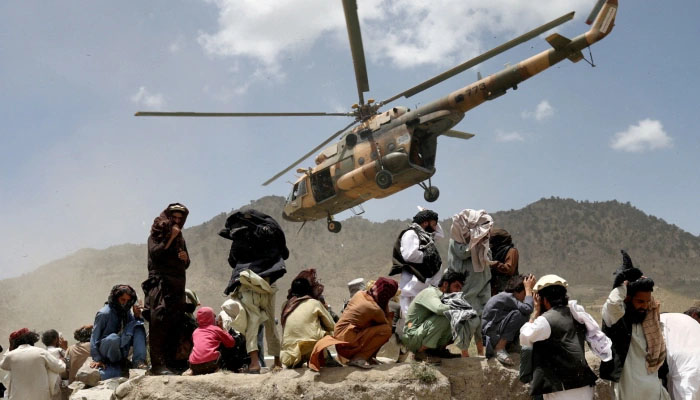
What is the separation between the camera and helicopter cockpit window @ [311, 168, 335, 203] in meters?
17.8

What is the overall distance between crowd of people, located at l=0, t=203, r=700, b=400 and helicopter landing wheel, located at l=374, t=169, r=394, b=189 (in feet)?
31.4

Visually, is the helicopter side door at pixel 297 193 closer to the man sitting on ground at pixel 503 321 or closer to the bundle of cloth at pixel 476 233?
the bundle of cloth at pixel 476 233

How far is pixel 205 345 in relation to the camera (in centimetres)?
548

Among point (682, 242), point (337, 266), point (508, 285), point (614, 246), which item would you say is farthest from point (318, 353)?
point (682, 242)

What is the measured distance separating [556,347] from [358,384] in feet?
5.35

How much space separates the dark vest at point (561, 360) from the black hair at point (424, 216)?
7.04ft

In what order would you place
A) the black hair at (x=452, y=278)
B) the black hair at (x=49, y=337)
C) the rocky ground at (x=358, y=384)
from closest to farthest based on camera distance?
the rocky ground at (x=358, y=384) < the black hair at (x=452, y=278) < the black hair at (x=49, y=337)

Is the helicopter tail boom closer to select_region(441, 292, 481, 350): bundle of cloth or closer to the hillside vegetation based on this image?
select_region(441, 292, 481, 350): bundle of cloth

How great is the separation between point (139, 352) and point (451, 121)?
12257mm

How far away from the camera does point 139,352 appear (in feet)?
20.6

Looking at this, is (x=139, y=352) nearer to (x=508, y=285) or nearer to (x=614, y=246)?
(x=508, y=285)

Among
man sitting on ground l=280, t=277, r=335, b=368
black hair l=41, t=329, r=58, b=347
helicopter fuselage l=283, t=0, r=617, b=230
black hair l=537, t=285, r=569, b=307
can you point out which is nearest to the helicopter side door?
helicopter fuselage l=283, t=0, r=617, b=230

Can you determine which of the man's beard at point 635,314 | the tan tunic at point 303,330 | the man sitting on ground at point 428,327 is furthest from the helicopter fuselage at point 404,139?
the man's beard at point 635,314

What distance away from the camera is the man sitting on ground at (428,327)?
5.14 meters
